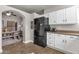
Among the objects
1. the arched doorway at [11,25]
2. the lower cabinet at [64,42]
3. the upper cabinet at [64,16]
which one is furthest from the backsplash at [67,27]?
the arched doorway at [11,25]

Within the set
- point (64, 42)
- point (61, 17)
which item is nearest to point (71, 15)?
point (61, 17)

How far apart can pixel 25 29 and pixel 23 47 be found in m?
0.39

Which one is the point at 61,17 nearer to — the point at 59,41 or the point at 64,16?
the point at 64,16

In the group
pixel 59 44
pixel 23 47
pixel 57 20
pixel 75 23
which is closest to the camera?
pixel 23 47

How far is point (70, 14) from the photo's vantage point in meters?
1.88

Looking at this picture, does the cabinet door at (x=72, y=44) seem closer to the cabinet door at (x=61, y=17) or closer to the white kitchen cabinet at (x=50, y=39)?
the white kitchen cabinet at (x=50, y=39)

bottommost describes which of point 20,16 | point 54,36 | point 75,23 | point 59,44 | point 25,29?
point 59,44

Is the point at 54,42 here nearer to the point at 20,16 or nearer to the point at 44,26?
the point at 44,26

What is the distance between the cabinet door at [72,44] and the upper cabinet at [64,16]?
1.46ft

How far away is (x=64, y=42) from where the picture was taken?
1.82m

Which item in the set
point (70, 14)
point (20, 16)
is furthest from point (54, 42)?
point (20, 16)

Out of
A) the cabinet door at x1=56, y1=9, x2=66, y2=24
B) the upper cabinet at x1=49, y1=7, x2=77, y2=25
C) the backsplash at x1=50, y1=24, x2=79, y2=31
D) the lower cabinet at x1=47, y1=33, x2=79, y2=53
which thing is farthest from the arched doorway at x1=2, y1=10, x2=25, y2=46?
the backsplash at x1=50, y1=24, x2=79, y2=31

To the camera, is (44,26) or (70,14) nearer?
(70,14)
